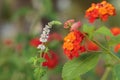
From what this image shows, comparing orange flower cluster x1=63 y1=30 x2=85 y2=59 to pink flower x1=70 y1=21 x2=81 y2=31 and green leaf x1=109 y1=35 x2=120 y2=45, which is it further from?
green leaf x1=109 y1=35 x2=120 y2=45

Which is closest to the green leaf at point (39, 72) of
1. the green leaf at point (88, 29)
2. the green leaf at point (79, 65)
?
the green leaf at point (79, 65)

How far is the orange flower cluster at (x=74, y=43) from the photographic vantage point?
1.12m

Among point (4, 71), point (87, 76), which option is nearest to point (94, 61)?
point (87, 76)

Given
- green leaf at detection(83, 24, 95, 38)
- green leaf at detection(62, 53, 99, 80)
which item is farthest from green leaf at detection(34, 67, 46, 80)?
green leaf at detection(83, 24, 95, 38)

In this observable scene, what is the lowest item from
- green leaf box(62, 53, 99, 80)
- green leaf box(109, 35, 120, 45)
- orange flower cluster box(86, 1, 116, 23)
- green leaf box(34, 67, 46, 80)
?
green leaf box(62, 53, 99, 80)

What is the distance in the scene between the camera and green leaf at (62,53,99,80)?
1.14 meters

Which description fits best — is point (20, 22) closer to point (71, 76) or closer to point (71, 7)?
point (71, 76)

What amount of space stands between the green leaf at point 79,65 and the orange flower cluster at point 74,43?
37 mm

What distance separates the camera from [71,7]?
24.8 feet

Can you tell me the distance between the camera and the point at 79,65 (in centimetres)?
116

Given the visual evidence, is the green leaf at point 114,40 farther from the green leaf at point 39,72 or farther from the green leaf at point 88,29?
the green leaf at point 39,72

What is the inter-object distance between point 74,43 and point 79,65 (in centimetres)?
8

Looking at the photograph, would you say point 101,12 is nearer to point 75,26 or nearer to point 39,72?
point 75,26

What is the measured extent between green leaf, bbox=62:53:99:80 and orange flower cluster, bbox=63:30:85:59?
0.04m
